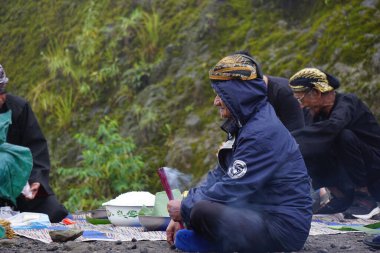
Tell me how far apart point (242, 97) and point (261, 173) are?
19.0 inches

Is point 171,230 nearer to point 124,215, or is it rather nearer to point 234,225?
point 234,225

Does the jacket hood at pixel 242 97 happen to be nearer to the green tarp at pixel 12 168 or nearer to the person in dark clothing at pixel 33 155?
the green tarp at pixel 12 168

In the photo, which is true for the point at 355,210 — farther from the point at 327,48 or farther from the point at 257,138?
the point at 257,138

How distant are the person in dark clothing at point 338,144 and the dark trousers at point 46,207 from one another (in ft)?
7.29

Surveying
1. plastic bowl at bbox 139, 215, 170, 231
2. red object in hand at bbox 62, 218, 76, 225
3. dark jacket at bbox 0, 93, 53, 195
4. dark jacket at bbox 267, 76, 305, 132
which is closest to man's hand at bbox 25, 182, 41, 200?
dark jacket at bbox 0, 93, 53, 195

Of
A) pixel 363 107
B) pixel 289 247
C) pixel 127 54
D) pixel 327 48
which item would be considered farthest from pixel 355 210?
pixel 127 54

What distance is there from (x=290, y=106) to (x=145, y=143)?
3.12 m

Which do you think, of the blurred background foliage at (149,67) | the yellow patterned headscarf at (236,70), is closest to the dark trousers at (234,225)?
the yellow patterned headscarf at (236,70)

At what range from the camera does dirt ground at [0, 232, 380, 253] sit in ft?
15.7

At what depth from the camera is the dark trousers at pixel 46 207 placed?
679 cm

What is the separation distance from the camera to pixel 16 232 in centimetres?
557

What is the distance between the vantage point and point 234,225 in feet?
14.3

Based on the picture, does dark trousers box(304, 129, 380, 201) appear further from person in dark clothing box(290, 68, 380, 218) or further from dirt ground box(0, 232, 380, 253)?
dirt ground box(0, 232, 380, 253)

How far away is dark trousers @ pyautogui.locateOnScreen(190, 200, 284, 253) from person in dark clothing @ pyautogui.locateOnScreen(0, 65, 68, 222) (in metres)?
2.70
